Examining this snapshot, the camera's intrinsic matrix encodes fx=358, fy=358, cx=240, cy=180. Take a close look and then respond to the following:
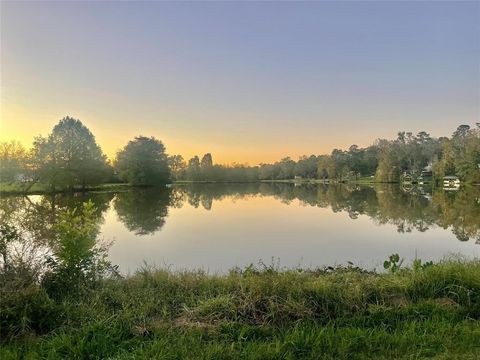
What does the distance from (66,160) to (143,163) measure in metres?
18.5

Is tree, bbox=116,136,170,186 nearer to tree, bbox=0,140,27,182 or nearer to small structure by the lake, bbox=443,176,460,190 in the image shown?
tree, bbox=0,140,27,182

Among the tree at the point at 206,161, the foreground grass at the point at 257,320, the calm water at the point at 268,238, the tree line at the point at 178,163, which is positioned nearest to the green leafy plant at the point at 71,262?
the foreground grass at the point at 257,320

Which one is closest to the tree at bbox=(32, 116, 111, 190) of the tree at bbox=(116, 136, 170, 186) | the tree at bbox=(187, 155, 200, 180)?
the tree at bbox=(116, 136, 170, 186)

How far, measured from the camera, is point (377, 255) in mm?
11047

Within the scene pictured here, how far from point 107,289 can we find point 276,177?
122m

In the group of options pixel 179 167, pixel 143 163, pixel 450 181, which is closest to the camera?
pixel 143 163

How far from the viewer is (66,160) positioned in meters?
42.0

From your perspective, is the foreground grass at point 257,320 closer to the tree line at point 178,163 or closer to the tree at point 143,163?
the tree line at point 178,163

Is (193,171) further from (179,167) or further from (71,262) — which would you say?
(71,262)

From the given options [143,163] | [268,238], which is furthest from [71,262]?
[143,163]

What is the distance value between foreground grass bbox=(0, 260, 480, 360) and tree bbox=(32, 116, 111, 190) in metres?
39.3

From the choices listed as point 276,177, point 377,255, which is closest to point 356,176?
point 276,177

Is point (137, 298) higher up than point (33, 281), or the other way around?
point (33, 281)

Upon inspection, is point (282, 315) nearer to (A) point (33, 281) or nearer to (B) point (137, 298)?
(B) point (137, 298)
